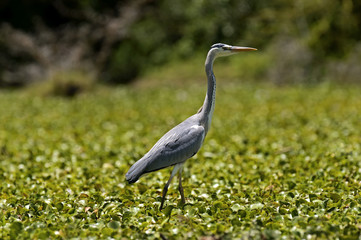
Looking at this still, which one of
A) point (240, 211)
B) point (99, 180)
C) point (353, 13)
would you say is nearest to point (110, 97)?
point (353, 13)

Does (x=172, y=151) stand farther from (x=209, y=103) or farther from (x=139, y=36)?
(x=139, y=36)

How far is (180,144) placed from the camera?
426cm

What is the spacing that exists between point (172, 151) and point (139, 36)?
1580cm

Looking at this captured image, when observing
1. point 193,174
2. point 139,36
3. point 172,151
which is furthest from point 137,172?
point 139,36

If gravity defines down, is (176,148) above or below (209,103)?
below

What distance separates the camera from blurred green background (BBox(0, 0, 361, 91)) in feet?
56.0

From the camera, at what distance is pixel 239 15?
18922 mm

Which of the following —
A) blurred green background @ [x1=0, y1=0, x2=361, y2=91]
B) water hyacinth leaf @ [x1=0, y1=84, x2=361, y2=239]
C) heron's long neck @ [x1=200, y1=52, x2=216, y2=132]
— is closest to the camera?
water hyacinth leaf @ [x1=0, y1=84, x2=361, y2=239]

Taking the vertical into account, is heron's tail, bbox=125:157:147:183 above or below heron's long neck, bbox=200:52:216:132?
below

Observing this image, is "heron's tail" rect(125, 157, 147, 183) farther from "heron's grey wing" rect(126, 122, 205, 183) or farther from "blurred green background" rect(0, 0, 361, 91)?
"blurred green background" rect(0, 0, 361, 91)

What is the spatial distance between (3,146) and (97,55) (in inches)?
486

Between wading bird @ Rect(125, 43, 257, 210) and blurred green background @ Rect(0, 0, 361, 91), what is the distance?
12.0m

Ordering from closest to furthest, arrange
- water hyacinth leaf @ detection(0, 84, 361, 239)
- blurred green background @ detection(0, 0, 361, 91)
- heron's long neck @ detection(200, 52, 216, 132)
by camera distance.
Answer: water hyacinth leaf @ detection(0, 84, 361, 239)
heron's long neck @ detection(200, 52, 216, 132)
blurred green background @ detection(0, 0, 361, 91)

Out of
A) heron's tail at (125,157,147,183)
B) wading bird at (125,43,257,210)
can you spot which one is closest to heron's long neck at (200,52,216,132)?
wading bird at (125,43,257,210)
